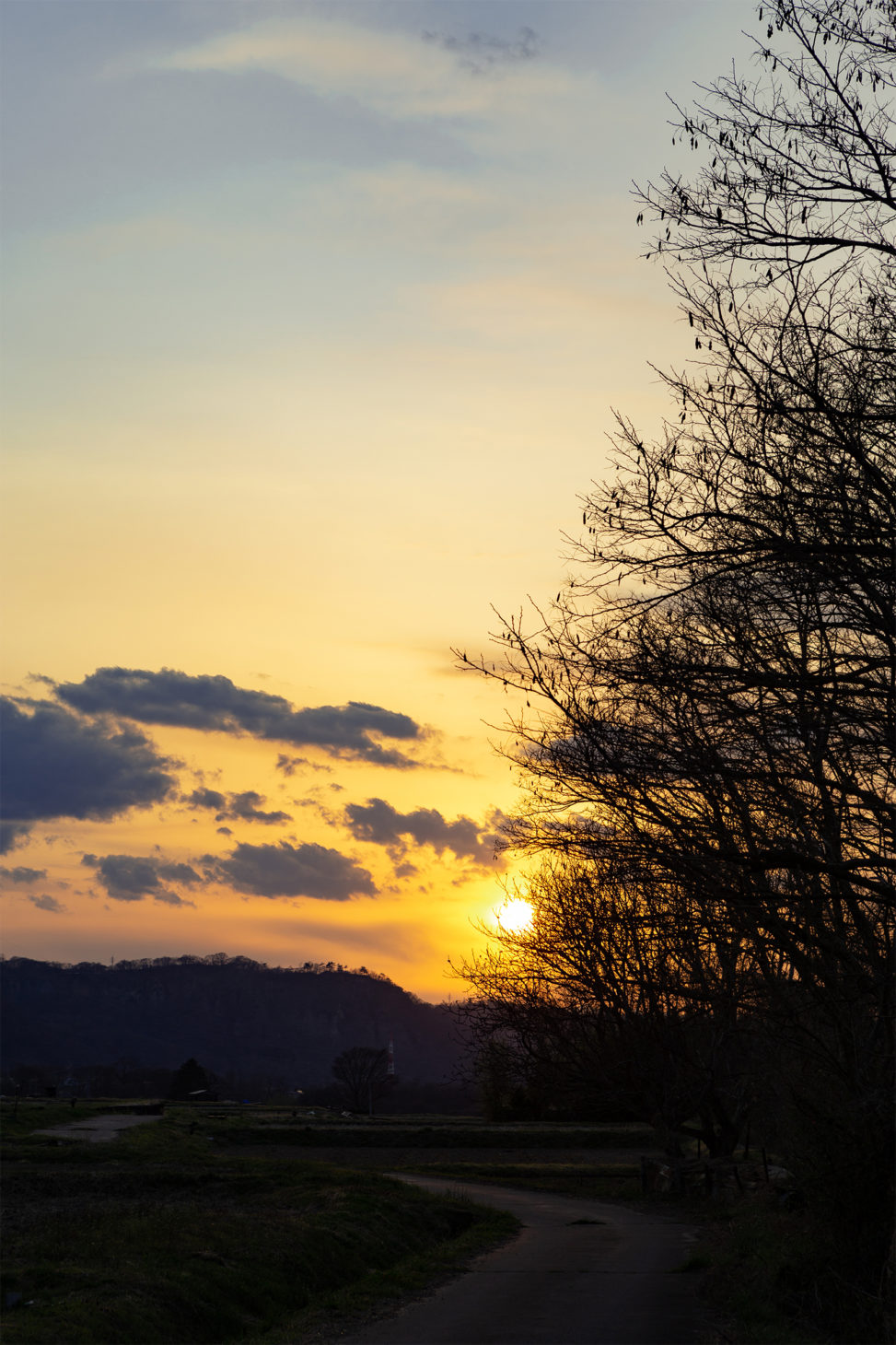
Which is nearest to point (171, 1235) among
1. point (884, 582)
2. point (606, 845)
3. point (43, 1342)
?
point (43, 1342)

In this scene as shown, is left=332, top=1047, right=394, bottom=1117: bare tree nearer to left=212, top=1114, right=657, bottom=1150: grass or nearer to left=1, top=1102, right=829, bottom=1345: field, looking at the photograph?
left=212, top=1114, right=657, bottom=1150: grass

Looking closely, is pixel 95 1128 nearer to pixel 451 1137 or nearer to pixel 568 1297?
pixel 451 1137

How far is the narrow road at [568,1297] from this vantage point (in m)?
13.6

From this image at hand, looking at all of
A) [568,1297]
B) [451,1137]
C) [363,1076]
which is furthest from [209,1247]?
[363,1076]

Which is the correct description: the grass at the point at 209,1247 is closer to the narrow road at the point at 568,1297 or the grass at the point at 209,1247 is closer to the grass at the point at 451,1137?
the narrow road at the point at 568,1297

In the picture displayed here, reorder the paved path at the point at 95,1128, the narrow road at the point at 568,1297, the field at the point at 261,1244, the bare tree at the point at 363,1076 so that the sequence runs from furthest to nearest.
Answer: the bare tree at the point at 363,1076
the paved path at the point at 95,1128
the field at the point at 261,1244
the narrow road at the point at 568,1297

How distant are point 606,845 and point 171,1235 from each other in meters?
13.2

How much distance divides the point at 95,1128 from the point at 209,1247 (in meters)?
41.0

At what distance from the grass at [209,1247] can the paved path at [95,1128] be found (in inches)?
544

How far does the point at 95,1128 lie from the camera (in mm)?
54969

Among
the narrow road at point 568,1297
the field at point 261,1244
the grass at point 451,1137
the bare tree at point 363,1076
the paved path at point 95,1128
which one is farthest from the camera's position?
the bare tree at point 363,1076

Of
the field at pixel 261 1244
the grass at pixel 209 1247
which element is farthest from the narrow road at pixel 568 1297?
the grass at pixel 209 1247

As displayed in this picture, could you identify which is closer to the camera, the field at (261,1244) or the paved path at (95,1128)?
the field at (261,1244)

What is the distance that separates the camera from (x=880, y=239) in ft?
30.3
